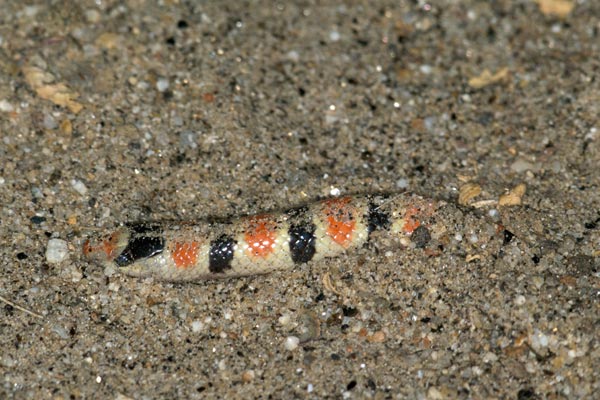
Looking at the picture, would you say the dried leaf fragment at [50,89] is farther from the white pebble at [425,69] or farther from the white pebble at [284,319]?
the white pebble at [425,69]

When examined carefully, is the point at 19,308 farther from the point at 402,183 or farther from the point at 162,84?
the point at 402,183

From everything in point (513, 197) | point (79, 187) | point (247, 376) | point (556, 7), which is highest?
point (556, 7)

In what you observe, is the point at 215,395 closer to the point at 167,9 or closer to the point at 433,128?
the point at 433,128

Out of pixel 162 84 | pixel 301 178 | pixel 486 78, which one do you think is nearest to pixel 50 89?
pixel 162 84

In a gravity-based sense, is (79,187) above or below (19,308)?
above

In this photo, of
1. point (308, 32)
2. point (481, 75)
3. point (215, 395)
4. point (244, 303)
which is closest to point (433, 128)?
point (481, 75)
